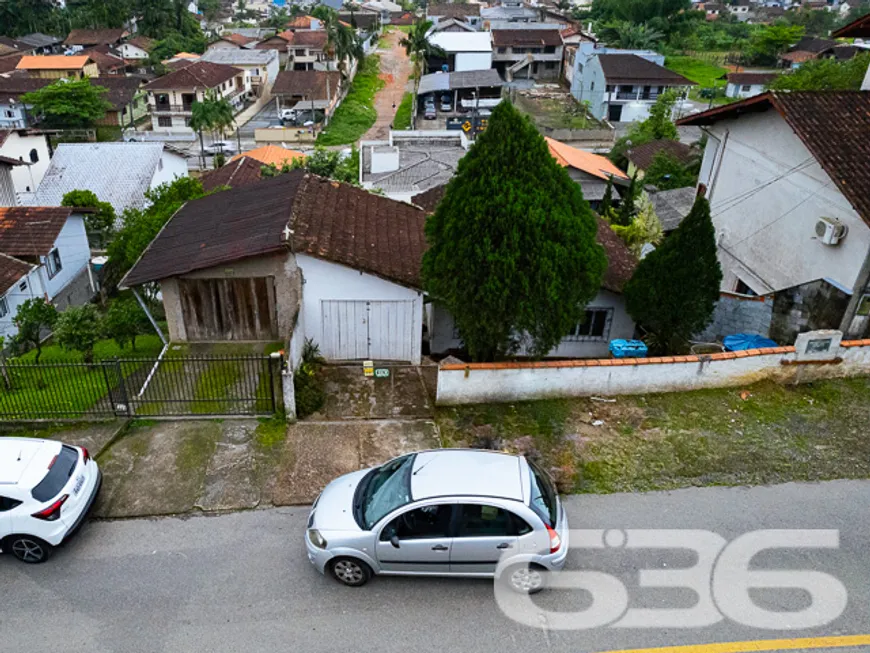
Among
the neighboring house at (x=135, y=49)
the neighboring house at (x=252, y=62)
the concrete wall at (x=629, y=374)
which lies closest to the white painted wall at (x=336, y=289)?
the concrete wall at (x=629, y=374)

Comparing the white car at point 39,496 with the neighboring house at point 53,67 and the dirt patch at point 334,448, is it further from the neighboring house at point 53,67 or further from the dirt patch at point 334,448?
the neighboring house at point 53,67

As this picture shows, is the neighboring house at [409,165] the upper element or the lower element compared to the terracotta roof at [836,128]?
lower

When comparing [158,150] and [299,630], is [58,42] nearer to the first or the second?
[158,150]

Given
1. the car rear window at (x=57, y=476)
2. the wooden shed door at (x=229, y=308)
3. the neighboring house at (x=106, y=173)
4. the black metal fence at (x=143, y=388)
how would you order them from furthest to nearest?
the neighboring house at (x=106, y=173) < the wooden shed door at (x=229, y=308) < the black metal fence at (x=143, y=388) < the car rear window at (x=57, y=476)

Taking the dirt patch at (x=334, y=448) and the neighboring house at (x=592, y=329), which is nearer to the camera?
the dirt patch at (x=334, y=448)

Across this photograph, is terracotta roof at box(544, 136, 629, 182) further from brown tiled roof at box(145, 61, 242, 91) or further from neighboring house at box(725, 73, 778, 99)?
brown tiled roof at box(145, 61, 242, 91)

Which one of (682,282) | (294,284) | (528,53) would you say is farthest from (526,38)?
(294,284)

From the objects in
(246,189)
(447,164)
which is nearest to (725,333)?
(246,189)
